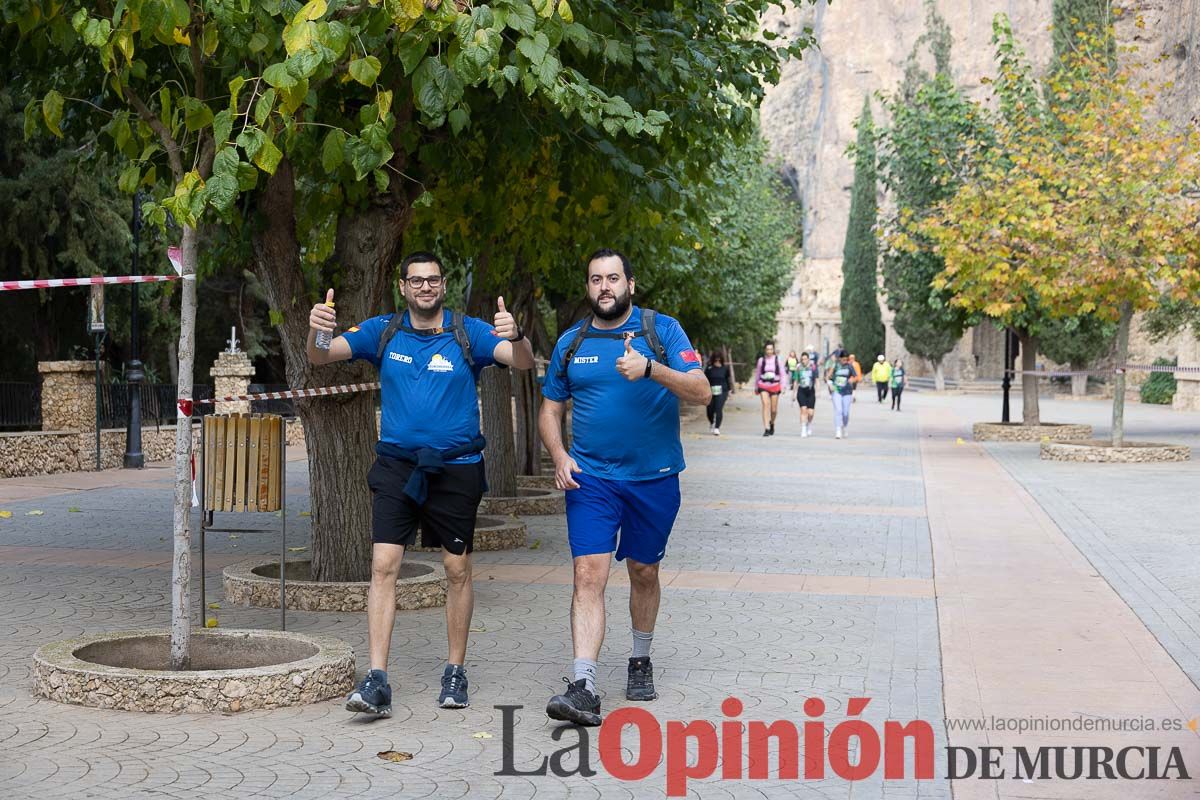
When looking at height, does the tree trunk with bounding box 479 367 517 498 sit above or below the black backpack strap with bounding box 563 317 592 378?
below

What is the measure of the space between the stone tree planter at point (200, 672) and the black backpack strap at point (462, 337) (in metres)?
1.42

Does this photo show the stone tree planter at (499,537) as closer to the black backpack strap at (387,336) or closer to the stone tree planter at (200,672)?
the stone tree planter at (200,672)

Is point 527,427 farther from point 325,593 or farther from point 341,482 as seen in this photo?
point 325,593

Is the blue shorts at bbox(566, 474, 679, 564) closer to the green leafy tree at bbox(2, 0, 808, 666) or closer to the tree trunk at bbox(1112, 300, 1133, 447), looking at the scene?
the green leafy tree at bbox(2, 0, 808, 666)

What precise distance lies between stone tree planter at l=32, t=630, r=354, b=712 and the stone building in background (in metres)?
59.6

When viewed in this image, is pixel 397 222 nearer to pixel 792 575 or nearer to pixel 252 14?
pixel 252 14

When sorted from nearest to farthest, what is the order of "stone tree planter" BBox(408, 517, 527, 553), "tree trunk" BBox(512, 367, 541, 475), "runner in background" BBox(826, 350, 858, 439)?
"stone tree planter" BBox(408, 517, 527, 553)
"tree trunk" BBox(512, 367, 541, 475)
"runner in background" BBox(826, 350, 858, 439)

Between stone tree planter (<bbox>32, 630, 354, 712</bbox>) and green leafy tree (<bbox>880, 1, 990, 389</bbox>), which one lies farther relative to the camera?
green leafy tree (<bbox>880, 1, 990, 389</bbox>)

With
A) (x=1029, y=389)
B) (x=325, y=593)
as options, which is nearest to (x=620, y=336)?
(x=325, y=593)

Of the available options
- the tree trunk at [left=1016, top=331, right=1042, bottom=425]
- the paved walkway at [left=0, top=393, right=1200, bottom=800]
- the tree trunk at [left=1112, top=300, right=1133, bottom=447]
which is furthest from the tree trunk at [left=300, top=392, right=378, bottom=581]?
the tree trunk at [left=1016, top=331, right=1042, bottom=425]

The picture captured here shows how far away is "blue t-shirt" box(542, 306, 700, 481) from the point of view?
646 cm

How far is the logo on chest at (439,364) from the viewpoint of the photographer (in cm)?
652

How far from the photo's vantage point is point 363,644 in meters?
7.99

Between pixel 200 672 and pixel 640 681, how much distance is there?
1.86 m
